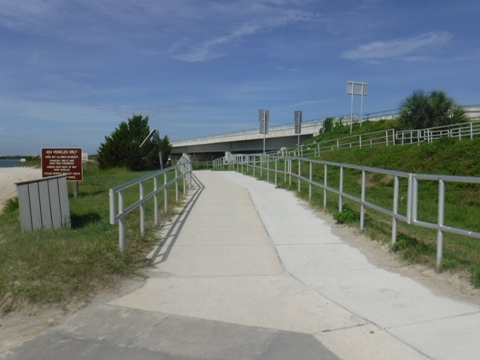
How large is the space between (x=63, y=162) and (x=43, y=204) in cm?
626

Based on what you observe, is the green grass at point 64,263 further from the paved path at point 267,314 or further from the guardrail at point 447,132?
the guardrail at point 447,132

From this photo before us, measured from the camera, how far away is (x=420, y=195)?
2102 cm

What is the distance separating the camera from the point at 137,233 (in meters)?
8.32

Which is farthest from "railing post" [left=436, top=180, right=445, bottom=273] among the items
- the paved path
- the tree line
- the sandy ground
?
the tree line

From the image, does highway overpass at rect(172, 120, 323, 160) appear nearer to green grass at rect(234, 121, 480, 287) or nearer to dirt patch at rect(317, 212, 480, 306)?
green grass at rect(234, 121, 480, 287)

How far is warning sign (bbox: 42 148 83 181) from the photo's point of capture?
14656mm

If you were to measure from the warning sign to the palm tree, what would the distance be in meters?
29.3

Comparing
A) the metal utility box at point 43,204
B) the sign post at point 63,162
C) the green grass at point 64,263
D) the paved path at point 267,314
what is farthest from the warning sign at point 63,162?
the paved path at point 267,314

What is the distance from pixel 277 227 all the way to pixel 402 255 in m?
3.03

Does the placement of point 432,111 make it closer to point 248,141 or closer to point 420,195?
point 420,195

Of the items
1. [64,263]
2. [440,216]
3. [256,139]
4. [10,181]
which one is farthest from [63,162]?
[256,139]

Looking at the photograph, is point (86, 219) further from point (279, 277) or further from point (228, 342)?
point (228, 342)

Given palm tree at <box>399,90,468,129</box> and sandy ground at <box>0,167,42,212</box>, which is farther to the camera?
palm tree at <box>399,90,468,129</box>

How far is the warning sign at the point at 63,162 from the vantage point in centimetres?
1466
